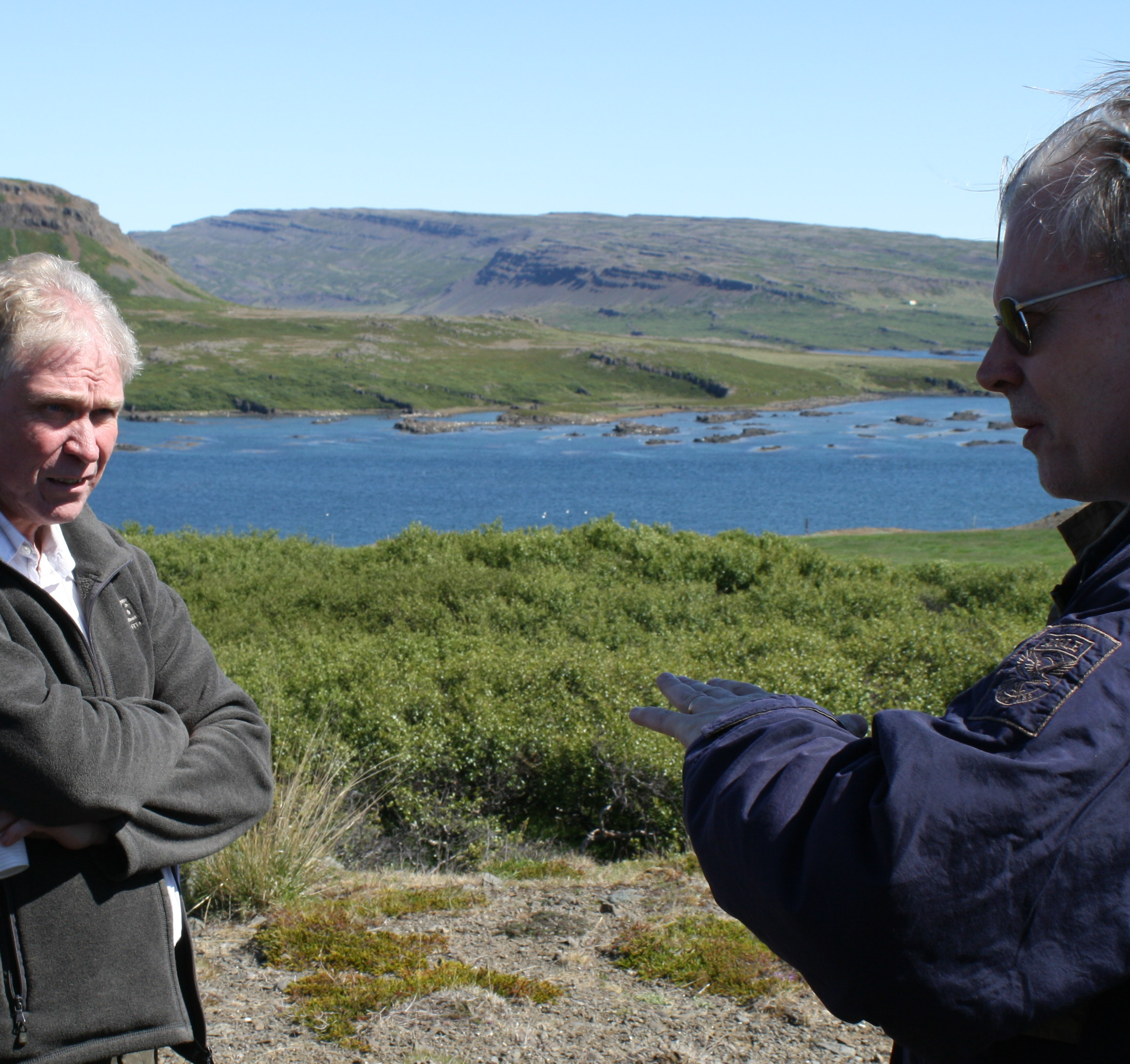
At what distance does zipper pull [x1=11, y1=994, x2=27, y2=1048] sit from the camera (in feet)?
6.22

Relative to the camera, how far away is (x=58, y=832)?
1905 mm

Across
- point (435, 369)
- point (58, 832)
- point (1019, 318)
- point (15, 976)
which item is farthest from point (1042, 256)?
point (435, 369)

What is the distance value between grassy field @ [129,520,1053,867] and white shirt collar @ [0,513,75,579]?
505cm

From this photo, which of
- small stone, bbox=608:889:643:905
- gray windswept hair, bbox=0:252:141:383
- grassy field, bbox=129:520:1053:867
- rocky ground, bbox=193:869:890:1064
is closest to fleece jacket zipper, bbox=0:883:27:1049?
gray windswept hair, bbox=0:252:141:383

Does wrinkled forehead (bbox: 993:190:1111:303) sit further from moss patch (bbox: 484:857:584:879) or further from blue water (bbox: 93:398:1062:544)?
blue water (bbox: 93:398:1062:544)

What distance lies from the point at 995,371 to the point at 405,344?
18043 cm

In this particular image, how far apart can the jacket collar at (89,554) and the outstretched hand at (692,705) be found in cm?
126

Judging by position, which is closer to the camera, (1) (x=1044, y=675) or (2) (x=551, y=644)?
(1) (x=1044, y=675)

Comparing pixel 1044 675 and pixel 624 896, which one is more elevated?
pixel 1044 675

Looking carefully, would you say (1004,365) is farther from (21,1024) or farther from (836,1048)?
(836,1048)

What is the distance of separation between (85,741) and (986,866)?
156cm

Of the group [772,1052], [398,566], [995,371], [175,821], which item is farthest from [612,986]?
[398,566]

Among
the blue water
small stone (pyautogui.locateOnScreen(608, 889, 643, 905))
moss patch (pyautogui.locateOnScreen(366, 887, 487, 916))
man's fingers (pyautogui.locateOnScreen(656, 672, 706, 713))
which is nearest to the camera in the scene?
man's fingers (pyautogui.locateOnScreen(656, 672, 706, 713))

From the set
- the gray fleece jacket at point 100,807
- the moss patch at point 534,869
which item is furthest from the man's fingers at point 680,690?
the moss patch at point 534,869
